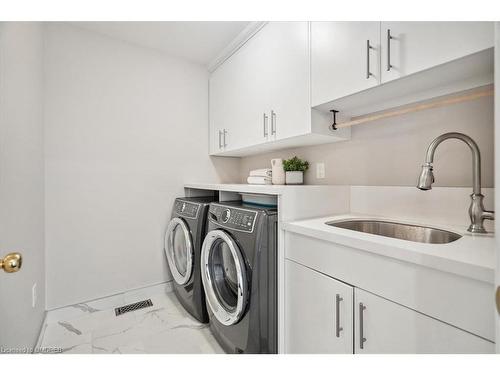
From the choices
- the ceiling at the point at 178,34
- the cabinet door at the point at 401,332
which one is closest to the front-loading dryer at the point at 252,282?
the cabinet door at the point at 401,332

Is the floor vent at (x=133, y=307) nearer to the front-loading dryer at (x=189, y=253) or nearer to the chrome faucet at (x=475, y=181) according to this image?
the front-loading dryer at (x=189, y=253)

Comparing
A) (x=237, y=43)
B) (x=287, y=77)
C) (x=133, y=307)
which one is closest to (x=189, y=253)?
(x=133, y=307)

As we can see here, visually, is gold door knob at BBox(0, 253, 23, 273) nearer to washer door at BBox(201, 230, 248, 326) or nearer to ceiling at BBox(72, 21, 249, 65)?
washer door at BBox(201, 230, 248, 326)

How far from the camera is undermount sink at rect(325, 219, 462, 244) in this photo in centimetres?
117

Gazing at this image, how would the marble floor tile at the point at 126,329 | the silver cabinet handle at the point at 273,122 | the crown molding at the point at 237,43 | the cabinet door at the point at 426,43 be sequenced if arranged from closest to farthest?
the cabinet door at the point at 426,43 → the marble floor tile at the point at 126,329 → the silver cabinet handle at the point at 273,122 → the crown molding at the point at 237,43

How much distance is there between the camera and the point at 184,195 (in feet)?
8.25

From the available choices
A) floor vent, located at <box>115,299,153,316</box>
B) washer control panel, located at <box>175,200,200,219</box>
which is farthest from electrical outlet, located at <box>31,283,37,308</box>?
washer control panel, located at <box>175,200,200,219</box>

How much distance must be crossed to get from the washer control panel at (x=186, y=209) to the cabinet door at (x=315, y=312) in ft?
2.96

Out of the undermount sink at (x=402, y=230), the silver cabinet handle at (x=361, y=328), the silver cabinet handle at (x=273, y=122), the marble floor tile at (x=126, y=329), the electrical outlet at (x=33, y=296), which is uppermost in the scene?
the silver cabinet handle at (x=273, y=122)

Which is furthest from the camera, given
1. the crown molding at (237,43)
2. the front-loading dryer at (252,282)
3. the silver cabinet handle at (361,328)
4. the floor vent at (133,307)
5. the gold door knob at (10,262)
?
the floor vent at (133,307)

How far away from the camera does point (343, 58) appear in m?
1.26

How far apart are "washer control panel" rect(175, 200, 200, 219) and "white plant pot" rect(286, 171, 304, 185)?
0.75 m

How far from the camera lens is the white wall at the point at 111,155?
191cm
